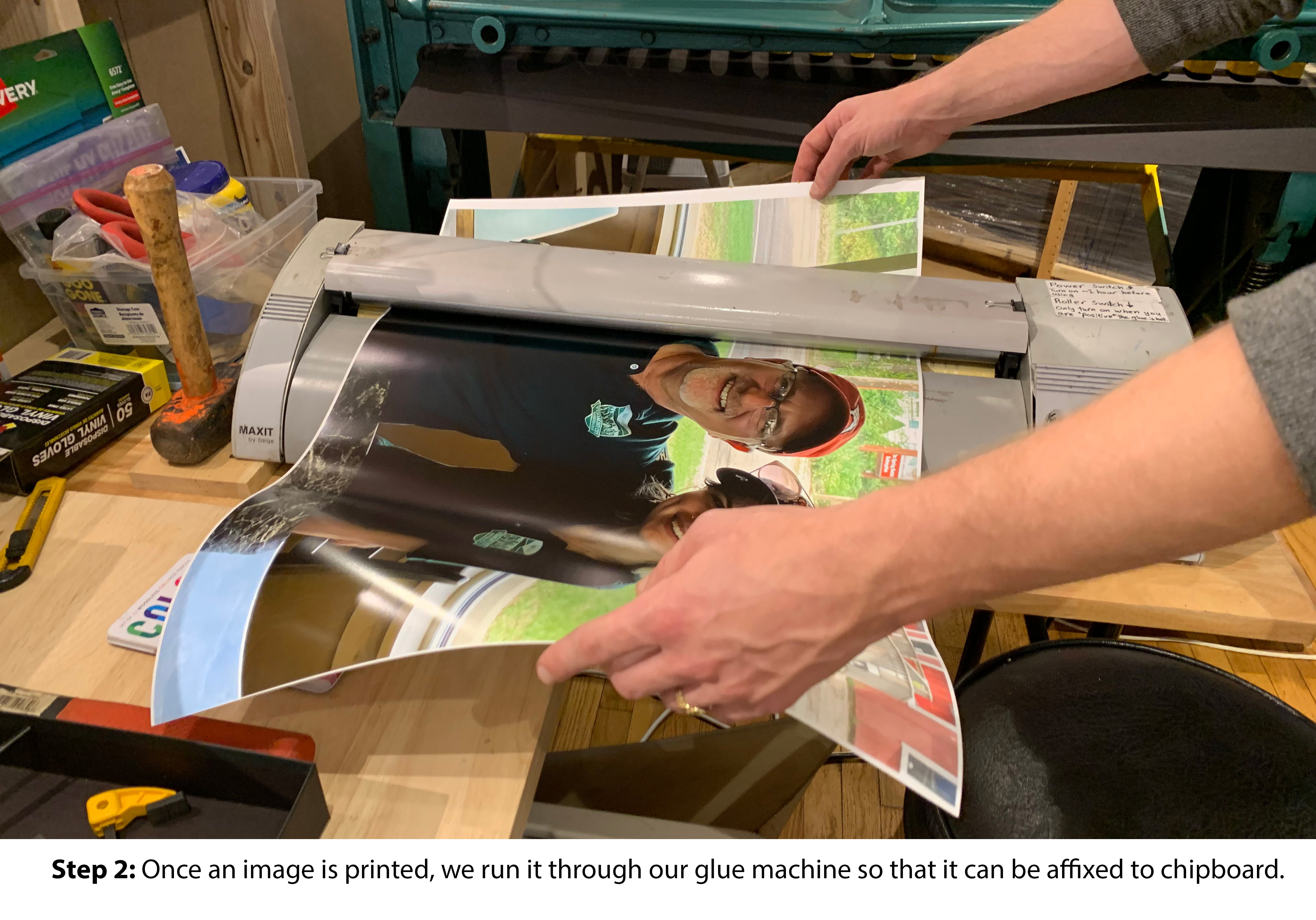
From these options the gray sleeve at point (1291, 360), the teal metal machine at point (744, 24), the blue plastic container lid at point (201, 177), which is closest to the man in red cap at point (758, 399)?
the gray sleeve at point (1291, 360)

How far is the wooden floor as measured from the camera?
48.8 inches

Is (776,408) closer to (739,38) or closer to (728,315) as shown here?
(728,315)

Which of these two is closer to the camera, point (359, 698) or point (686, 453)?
point (359, 698)

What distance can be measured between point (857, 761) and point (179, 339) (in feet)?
3.52

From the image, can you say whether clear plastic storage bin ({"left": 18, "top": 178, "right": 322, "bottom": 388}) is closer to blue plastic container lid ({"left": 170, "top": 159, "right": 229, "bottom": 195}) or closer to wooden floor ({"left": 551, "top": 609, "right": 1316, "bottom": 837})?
blue plastic container lid ({"left": 170, "top": 159, "right": 229, "bottom": 195})

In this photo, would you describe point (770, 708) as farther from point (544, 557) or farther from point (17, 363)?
point (17, 363)

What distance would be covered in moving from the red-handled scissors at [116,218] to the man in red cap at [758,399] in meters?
0.57

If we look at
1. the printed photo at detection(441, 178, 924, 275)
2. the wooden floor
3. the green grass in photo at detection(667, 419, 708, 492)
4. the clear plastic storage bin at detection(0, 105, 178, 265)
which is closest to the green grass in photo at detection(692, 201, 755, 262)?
the printed photo at detection(441, 178, 924, 275)

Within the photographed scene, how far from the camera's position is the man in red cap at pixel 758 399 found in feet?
2.45

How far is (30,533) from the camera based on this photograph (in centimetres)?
74

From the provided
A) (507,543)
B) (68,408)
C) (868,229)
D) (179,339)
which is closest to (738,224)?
(868,229)

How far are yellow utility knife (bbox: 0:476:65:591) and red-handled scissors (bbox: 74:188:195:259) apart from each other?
0.96 feet

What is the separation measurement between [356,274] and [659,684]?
57 cm

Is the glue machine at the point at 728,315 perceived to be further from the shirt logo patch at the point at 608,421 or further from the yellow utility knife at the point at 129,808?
the yellow utility knife at the point at 129,808
